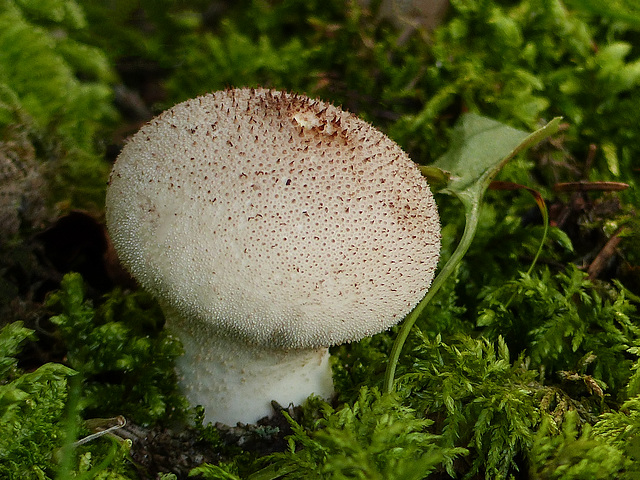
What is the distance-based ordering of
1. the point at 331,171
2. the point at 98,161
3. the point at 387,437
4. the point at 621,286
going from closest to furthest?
the point at 387,437, the point at 331,171, the point at 621,286, the point at 98,161

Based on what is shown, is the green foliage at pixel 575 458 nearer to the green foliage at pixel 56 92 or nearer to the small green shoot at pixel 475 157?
the small green shoot at pixel 475 157

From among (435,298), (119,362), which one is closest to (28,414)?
(119,362)

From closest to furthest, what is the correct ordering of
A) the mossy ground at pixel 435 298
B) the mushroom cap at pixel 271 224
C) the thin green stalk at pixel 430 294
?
the mushroom cap at pixel 271 224 → the mossy ground at pixel 435 298 → the thin green stalk at pixel 430 294

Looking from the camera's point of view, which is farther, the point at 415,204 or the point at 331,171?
the point at 415,204

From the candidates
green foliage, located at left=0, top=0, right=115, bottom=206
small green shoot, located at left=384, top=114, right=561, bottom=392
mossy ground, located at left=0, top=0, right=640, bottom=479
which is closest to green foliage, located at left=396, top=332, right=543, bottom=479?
mossy ground, located at left=0, top=0, right=640, bottom=479

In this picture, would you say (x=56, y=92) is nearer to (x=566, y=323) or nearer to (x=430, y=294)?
(x=430, y=294)

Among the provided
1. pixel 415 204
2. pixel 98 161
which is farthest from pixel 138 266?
pixel 98 161

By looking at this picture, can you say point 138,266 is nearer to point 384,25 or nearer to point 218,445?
point 218,445

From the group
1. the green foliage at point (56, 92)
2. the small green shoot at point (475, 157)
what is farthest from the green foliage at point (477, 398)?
the green foliage at point (56, 92)
